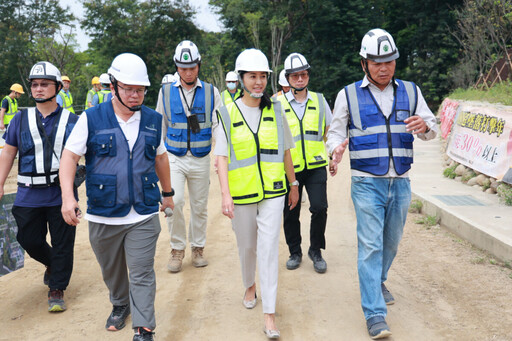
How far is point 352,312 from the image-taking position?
4.49 metres

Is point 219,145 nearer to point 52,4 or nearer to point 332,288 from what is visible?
point 332,288

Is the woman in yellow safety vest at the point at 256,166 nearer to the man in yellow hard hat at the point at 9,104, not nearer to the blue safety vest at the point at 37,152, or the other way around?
the blue safety vest at the point at 37,152

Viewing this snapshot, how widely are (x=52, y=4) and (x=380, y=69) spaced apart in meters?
45.1

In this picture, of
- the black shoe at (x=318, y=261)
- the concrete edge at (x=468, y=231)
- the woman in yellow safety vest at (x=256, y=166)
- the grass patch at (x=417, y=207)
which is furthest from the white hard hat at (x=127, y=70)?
the grass patch at (x=417, y=207)

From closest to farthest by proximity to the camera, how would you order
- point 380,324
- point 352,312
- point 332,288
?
point 380,324 < point 352,312 < point 332,288

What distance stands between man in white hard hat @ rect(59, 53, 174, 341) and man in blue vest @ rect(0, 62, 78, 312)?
942 mm

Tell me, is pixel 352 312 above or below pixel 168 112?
below

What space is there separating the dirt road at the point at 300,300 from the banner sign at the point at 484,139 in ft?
8.55

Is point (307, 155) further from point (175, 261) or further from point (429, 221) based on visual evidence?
point (429, 221)

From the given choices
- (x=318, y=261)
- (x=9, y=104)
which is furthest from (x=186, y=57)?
(x=9, y=104)

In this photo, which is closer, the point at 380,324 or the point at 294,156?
the point at 380,324

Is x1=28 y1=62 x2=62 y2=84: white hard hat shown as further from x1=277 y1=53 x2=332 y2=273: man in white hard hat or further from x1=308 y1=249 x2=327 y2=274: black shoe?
x1=308 y1=249 x2=327 y2=274: black shoe

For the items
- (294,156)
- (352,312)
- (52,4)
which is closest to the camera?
(352,312)

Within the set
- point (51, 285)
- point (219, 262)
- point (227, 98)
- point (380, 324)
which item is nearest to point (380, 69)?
point (380, 324)
